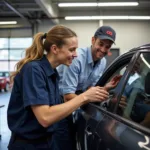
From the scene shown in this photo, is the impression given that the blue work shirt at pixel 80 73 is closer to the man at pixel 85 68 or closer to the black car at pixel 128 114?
the man at pixel 85 68

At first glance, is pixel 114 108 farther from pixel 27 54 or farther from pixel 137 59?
pixel 27 54

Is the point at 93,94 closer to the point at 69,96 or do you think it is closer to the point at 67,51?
the point at 67,51

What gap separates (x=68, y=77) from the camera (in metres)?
2.56

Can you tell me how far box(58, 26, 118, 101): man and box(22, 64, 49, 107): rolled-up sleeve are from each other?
930 mm

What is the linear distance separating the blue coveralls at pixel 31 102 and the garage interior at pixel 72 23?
1127 cm

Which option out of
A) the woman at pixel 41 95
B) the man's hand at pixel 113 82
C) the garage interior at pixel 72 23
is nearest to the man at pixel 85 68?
the man's hand at pixel 113 82

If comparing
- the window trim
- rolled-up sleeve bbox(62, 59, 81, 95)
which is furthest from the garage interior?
the window trim

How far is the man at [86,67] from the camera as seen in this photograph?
2.55 m

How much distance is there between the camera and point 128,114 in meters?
1.47

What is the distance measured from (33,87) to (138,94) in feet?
1.94

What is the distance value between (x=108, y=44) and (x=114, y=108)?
3.57 ft

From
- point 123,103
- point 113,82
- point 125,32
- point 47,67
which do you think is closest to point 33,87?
point 47,67

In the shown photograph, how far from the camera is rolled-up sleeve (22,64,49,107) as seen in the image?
1.53 metres

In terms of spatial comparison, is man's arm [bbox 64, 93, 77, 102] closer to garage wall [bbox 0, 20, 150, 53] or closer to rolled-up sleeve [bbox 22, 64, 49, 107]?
rolled-up sleeve [bbox 22, 64, 49, 107]
